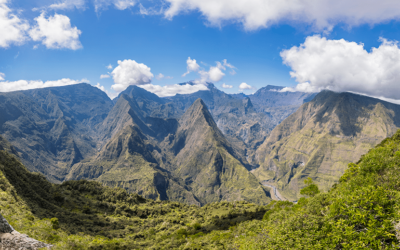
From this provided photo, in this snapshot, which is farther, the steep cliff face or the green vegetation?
the green vegetation

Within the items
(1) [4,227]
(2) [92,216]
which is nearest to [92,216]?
(2) [92,216]

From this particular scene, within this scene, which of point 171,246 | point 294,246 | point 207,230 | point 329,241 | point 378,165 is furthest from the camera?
point 207,230

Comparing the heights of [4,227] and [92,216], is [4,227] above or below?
above

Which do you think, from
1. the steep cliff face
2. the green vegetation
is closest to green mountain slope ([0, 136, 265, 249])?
the green vegetation

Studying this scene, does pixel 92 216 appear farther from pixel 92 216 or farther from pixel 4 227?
pixel 4 227

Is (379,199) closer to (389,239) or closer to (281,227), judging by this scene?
(389,239)

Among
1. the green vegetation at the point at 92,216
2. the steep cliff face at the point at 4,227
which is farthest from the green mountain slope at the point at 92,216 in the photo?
the steep cliff face at the point at 4,227

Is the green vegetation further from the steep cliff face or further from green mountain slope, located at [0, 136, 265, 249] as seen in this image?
the steep cliff face

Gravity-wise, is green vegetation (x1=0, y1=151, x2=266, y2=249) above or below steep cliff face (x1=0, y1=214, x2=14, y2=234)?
below

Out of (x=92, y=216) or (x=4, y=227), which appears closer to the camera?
(x=4, y=227)

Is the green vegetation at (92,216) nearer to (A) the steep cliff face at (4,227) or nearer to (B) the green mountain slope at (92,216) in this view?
(B) the green mountain slope at (92,216)

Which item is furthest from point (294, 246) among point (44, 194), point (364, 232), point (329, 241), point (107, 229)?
point (44, 194)
